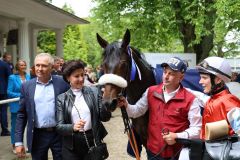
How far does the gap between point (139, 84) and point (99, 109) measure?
2.30 ft

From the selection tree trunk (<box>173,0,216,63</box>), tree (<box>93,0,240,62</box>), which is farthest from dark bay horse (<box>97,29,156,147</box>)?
tree trunk (<box>173,0,216,63</box>)

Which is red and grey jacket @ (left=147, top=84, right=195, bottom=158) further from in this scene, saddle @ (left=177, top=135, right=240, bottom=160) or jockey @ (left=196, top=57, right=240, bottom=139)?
saddle @ (left=177, top=135, right=240, bottom=160)

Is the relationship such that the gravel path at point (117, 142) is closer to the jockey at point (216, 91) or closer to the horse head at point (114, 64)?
the horse head at point (114, 64)

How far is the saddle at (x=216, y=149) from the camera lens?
2.04 m

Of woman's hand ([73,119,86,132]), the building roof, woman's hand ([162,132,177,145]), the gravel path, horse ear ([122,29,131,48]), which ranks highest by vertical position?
the building roof

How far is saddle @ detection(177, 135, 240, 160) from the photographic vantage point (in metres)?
2.04

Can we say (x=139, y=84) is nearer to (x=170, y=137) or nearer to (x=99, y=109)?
(x=99, y=109)

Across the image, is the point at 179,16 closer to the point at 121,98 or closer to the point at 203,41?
the point at 203,41

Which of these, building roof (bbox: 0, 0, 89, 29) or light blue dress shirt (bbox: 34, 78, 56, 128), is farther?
building roof (bbox: 0, 0, 89, 29)

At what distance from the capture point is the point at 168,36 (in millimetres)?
17609

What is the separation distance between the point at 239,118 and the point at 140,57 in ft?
6.30

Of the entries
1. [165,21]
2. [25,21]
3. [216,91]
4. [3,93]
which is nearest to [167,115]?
[216,91]

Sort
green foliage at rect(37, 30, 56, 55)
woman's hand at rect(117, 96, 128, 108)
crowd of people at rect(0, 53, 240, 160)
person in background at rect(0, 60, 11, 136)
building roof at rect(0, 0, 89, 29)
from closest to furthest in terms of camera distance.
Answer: crowd of people at rect(0, 53, 240, 160) → woman's hand at rect(117, 96, 128, 108) → person in background at rect(0, 60, 11, 136) → building roof at rect(0, 0, 89, 29) → green foliage at rect(37, 30, 56, 55)

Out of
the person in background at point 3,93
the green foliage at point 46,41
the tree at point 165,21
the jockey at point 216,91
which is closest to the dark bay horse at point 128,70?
the jockey at point 216,91
